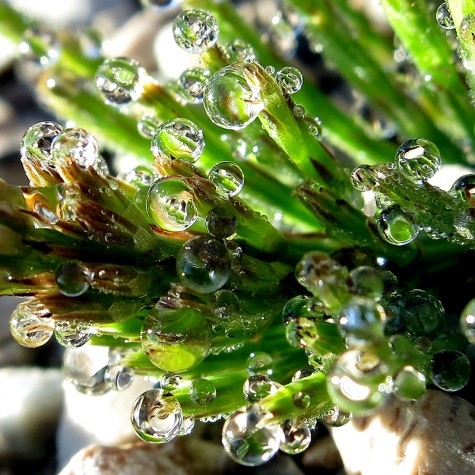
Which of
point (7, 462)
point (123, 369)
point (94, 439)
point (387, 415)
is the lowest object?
point (7, 462)

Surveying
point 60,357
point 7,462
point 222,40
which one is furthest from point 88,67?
point 7,462

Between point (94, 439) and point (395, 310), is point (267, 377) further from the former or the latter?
point (94, 439)

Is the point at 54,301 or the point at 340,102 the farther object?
the point at 340,102

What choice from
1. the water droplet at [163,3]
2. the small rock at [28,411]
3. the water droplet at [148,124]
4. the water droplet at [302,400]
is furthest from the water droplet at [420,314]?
the small rock at [28,411]

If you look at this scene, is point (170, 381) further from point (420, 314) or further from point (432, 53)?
point (432, 53)

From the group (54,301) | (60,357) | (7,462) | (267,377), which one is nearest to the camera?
(54,301)

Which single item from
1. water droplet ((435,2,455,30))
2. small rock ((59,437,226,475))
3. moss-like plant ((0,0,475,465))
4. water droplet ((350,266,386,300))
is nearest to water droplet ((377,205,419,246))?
moss-like plant ((0,0,475,465))
